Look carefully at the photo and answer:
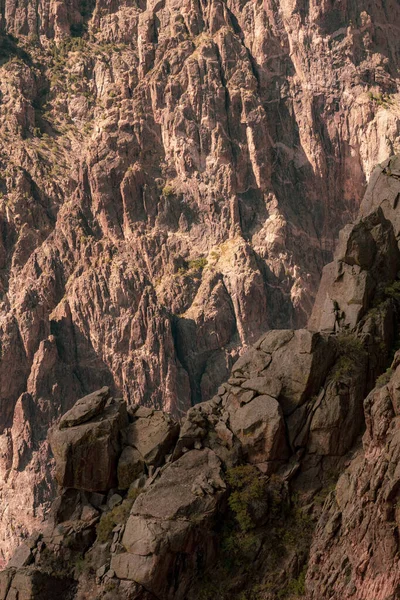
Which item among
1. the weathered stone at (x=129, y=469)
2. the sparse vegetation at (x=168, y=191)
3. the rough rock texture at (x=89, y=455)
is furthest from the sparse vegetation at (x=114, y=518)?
the sparse vegetation at (x=168, y=191)

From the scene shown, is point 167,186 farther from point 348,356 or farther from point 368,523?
point 368,523

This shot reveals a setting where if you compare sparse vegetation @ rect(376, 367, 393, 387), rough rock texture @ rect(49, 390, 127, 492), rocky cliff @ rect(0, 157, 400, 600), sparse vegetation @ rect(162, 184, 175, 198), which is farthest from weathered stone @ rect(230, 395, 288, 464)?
sparse vegetation @ rect(162, 184, 175, 198)

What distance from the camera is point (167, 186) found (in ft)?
433

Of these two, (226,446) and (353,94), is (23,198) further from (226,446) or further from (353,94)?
(226,446)

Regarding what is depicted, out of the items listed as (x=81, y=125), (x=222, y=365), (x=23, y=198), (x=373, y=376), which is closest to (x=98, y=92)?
(x=81, y=125)

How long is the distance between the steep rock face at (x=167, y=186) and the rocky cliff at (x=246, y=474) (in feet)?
196

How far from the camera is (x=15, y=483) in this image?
120062 mm

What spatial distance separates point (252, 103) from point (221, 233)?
55.0 feet

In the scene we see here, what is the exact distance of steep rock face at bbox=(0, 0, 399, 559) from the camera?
124438 mm

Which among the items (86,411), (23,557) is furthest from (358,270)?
(23,557)

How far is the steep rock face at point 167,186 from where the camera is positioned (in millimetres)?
124438

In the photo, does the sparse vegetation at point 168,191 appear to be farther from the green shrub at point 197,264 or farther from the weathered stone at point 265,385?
the weathered stone at point 265,385

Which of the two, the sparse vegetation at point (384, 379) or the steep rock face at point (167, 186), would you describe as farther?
the steep rock face at point (167, 186)

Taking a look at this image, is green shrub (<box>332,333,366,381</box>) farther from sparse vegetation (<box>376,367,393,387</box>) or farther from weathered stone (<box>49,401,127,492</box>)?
weathered stone (<box>49,401,127,492</box>)
